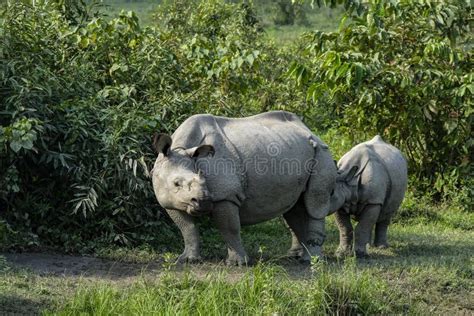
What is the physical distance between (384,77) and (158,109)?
3307 millimetres

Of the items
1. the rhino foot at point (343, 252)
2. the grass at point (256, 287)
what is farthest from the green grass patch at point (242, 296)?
the rhino foot at point (343, 252)

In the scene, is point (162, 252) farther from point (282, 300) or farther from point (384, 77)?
point (384, 77)

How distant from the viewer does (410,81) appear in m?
11.5

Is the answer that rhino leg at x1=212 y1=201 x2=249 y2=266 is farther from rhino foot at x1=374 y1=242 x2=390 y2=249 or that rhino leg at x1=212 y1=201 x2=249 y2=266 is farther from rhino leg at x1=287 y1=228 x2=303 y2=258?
rhino foot at x1=374 y1=242 x2=390 y2=249

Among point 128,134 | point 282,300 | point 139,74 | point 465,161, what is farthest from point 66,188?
point 465,161

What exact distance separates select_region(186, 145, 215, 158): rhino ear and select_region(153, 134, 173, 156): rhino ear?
0.60ft

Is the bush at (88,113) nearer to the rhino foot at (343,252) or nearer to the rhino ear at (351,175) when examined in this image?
the rhino foot at (343,252)

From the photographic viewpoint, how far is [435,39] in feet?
38.4

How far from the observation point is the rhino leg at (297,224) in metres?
9.02

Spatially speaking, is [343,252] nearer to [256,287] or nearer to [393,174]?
[393,174]

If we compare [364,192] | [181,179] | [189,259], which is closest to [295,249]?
[364,192]

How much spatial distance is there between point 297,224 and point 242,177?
1102 mm

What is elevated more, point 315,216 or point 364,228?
point 315,216

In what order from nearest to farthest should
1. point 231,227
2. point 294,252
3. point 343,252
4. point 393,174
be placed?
point 231,227 → point 294,252 → point 343,252 → point 393,174
